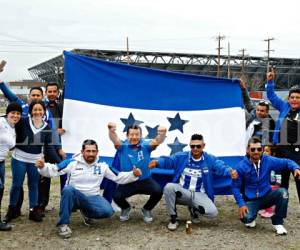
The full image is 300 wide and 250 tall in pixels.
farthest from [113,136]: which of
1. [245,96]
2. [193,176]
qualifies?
[245,96]

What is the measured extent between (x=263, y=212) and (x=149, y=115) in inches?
85.4

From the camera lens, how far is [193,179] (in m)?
5.27

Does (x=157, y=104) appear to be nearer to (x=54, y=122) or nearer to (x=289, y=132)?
(x=54, y=122)

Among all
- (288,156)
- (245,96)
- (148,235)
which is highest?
(245,96)

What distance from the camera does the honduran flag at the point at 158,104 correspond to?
5871 mm

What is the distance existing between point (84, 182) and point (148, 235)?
103 centimetres

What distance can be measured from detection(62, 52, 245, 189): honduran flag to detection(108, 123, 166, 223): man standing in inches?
18.2

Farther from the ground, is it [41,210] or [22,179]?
[22,179]

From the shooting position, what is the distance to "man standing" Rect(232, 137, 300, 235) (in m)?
5.03

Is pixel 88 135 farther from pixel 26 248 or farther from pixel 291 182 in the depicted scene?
pixel 291 182

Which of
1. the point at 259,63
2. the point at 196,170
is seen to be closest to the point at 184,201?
the point at 196,170

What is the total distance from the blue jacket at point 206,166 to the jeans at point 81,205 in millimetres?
903

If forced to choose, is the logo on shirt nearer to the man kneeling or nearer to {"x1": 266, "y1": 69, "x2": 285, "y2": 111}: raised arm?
the man kneeling

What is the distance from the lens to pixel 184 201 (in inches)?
207
